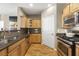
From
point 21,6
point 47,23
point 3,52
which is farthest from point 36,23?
point 3,52

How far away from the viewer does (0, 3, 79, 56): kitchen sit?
2.54 meters

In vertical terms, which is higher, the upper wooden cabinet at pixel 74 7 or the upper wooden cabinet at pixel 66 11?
the upper wooden cabinet at pixel 74 7

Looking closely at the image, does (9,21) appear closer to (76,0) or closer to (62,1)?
(62,1)

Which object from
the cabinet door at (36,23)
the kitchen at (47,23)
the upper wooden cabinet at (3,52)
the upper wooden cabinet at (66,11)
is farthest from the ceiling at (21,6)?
the upper wooden cabinet at (3,52)

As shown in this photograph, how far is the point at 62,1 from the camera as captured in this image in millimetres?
2389

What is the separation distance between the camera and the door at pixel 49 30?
2678mm

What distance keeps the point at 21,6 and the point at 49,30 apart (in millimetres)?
726

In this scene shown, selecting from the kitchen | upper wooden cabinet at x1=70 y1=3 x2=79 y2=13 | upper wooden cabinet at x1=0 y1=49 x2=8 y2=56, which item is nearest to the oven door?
the kitchen

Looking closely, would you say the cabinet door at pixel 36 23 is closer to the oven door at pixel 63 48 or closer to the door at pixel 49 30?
the door at pixel 49 30

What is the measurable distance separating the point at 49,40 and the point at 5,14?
102cm

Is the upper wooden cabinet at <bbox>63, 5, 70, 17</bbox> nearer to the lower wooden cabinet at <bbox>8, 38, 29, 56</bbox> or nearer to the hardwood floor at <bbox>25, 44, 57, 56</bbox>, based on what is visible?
the hardwood floor at <bbox>25, 44, 57, 56</bbox>

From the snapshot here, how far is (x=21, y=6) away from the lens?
103 inches

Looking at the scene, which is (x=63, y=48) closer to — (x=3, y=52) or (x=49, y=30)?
(x=49, y=30)

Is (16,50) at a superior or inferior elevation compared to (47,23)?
inferior
